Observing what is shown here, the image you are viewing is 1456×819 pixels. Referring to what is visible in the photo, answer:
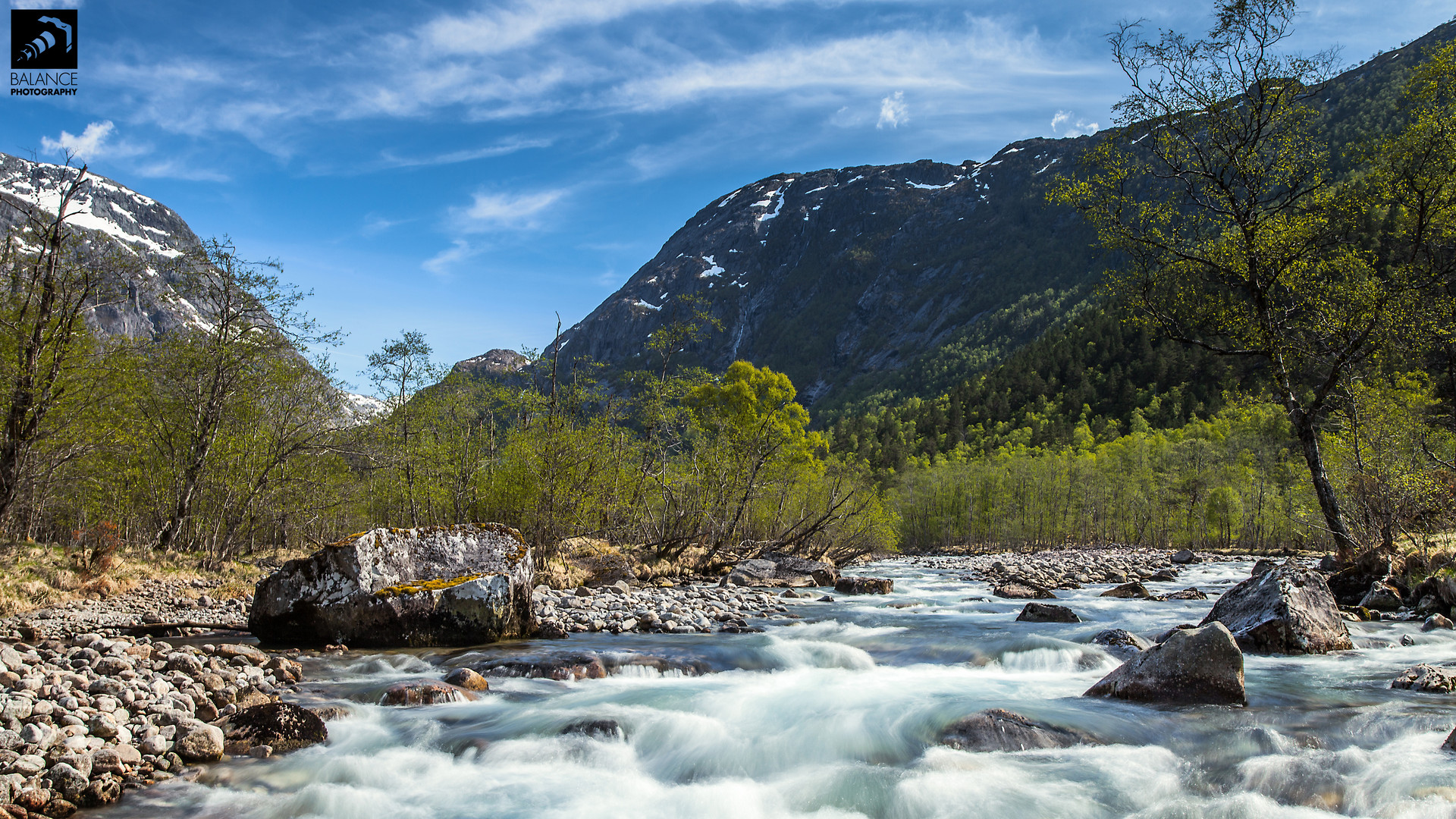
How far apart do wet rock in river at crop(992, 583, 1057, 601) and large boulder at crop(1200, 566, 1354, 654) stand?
27.1 feet

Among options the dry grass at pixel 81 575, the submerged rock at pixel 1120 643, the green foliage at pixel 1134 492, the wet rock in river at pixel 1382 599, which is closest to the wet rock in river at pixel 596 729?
the submerged rock at pixel 1120 643

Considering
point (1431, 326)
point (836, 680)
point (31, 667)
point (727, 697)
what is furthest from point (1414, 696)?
point (31, 667)

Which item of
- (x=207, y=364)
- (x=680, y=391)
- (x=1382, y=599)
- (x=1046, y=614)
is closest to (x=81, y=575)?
(x=207, y=364)

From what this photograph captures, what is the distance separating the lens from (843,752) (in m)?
6.57

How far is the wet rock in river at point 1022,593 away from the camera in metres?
19.5

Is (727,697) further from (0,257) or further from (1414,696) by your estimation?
(0,257)

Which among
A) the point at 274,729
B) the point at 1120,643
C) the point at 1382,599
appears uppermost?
the point at 274,729

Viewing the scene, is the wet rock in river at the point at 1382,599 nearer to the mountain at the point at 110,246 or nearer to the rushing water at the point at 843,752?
the rushing water at the point at 843,752

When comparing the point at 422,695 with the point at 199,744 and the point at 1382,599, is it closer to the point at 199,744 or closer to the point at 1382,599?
the point at 199,744

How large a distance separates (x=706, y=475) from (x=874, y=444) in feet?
314

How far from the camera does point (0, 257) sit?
13.7 m

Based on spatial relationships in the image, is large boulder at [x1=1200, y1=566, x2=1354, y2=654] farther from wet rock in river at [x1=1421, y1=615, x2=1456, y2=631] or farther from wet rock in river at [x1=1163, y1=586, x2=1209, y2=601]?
wet rock in river at [x1=1163, y1=586, x2=1209, y2=601]

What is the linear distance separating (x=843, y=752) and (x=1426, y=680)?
6881 mm

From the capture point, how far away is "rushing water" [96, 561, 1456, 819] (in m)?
5.20
